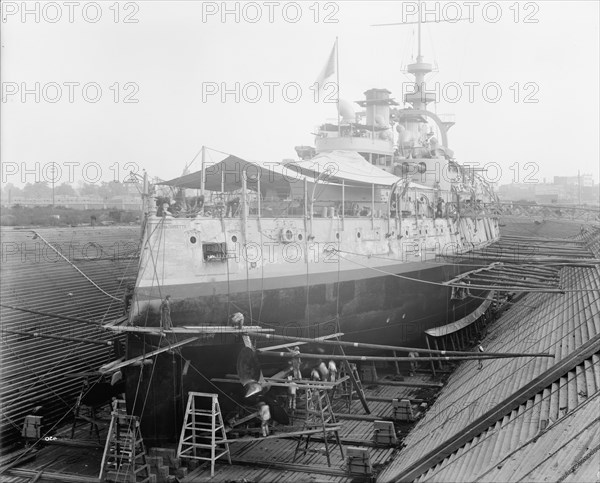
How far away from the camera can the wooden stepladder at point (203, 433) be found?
11875mm

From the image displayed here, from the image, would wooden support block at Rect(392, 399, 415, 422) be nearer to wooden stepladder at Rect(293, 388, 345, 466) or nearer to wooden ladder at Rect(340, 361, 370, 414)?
wooden ladder at Rect(340, 361, 370, 414)

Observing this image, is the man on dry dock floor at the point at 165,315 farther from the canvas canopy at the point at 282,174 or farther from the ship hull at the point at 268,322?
the canvas canopy at the point at 282,174

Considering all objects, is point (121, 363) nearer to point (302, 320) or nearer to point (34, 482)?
point (34, 482)

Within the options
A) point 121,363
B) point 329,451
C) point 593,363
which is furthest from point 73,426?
point 593,363

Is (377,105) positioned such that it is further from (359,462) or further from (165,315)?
(359,462)

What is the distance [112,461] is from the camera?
1230 cm

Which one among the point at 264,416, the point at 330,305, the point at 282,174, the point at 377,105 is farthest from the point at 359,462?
the point at 377,105

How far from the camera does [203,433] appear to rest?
13.0 metres

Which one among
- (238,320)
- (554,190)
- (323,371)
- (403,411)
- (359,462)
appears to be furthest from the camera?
(554,190)

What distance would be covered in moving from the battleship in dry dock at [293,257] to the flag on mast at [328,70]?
272 centimetres

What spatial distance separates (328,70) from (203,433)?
1373cm

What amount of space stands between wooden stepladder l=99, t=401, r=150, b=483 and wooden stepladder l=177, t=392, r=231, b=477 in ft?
2.77

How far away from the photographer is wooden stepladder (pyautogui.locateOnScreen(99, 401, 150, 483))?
11.4 metres

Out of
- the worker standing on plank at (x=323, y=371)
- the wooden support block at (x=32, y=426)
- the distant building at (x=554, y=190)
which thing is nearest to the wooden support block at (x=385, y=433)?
the worker standing on plank at (x=323, y=371)
